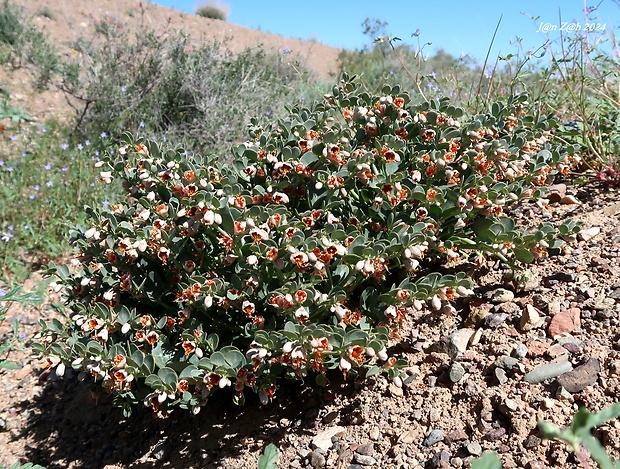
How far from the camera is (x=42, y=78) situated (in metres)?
9.95

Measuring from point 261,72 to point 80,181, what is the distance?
13.7 ft

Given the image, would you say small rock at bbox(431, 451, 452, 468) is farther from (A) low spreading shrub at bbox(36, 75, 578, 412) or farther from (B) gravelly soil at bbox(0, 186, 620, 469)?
(A) low spreading shrub at bbox(36, 75, 578, 412)

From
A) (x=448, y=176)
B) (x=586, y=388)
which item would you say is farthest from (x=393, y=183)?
(x=586, y=388)

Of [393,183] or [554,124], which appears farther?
[554,124]

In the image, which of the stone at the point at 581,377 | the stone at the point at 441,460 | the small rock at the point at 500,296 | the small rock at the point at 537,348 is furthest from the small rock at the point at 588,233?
the stone at the point at 441,460

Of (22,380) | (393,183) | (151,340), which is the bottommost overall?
(22,380)

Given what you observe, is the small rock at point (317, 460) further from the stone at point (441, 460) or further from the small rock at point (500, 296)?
the small rock at point (500, 296)

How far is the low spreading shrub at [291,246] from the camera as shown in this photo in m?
2.10

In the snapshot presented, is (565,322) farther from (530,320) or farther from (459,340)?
(459,340)

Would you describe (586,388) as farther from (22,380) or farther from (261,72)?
(261,72)

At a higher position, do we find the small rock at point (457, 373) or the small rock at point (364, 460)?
the small rock at point (457, 373)

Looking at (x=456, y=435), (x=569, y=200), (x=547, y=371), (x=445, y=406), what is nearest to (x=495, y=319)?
(x=547, y=371)

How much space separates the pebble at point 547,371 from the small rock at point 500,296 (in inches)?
18.1

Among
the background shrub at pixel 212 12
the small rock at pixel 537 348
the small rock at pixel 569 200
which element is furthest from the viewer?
the background shrub at pixel 212 12
